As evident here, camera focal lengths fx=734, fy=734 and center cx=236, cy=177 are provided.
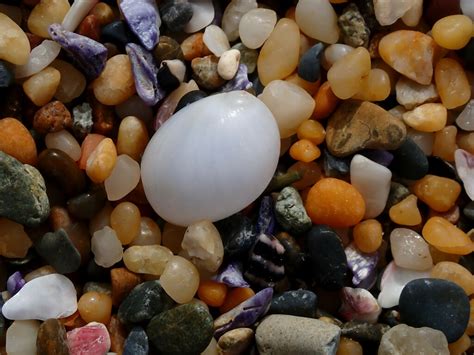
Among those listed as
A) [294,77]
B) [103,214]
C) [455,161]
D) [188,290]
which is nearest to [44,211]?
[103,214]

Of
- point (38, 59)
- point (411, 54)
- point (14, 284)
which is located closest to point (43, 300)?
point (14, 284)

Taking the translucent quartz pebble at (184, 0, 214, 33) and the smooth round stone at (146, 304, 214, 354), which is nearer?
the smooth round stone at (146, 304, 214, 354)

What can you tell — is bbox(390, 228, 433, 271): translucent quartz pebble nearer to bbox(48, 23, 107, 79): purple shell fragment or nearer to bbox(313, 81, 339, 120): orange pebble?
bbox(313, 81, 339, 120): orange pebble

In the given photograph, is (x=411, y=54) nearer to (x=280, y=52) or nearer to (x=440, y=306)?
(x=280, y=52)

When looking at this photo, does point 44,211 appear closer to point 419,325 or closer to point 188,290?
point 188,290

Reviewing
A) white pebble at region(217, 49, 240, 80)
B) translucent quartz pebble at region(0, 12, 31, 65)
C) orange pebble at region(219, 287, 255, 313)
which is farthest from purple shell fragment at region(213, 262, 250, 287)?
translucent quartz pebble at region(0, 12, 31, 65)

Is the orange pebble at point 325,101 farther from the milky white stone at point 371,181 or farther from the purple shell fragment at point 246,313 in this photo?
the purple shell fragment at point 246,313

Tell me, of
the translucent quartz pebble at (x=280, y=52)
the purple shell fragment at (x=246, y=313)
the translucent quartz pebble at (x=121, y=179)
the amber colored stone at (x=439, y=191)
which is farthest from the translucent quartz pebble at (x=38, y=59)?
the amber colored stone at (x=439, y=191)
